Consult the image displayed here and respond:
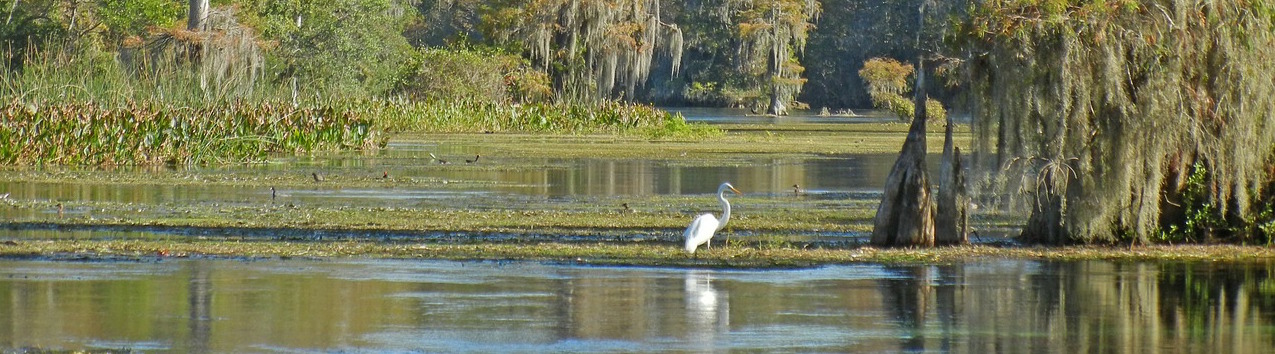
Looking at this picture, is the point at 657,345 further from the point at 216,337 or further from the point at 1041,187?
the point at 1041,187

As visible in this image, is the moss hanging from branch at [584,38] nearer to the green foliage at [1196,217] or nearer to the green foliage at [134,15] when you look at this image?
the green foliage at [134,15]

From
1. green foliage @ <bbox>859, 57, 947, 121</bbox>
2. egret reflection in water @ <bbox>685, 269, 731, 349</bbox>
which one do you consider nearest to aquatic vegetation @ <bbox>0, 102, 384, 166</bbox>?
egret reflection in water @ <bbox>685, 269, 731, 349</bbox>

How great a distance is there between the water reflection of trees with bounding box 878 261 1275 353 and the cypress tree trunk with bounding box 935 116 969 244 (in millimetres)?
1190

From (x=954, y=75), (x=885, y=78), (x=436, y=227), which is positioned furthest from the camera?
(x=885, y=78)

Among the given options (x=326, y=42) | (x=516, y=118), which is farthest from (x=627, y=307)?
(x=326, y=42)

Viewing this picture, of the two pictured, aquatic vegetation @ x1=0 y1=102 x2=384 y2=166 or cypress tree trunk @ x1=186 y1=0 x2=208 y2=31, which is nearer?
aquatic vegetation @ x1=0 y1=102 x2=384 y2=166

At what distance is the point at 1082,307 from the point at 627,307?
10.3 feet

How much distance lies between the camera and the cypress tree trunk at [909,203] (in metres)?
16.2

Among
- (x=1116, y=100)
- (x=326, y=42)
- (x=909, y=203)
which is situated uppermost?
(x=326, y=42)

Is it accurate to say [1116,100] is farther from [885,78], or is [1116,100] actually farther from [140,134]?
[885,78]

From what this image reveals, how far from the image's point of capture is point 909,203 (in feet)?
53.7

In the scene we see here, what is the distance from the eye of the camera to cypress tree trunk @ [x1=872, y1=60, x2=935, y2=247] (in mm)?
16188

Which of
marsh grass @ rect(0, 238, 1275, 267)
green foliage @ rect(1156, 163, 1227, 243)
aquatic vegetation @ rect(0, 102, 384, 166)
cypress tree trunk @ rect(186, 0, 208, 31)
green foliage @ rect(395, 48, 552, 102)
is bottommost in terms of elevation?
marsh grass @ rect(0, 238, 1275, 267)

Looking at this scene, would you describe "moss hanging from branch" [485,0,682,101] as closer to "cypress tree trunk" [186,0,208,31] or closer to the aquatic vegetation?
"cypress tree trunk" [186,0,208,31]
